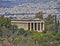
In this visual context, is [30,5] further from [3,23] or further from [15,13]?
[3,23]

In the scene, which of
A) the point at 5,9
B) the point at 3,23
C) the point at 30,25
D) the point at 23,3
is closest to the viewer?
the point at 3,23

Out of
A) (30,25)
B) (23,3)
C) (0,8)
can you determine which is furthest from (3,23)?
(23,3)

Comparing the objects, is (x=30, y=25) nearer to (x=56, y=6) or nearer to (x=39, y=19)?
(x=39, y=19)

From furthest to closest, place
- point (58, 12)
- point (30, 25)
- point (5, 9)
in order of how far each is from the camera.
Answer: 1. point (5, 9)
2. point (58, 12)
3. point (30, 25)

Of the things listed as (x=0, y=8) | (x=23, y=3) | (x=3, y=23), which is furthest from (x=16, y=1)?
(x=3, y=23)

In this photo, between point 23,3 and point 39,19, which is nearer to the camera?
point 39,19

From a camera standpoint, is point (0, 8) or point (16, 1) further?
point (16, 1)

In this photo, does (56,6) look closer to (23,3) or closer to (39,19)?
(23,3)

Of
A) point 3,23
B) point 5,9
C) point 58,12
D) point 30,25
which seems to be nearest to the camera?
point 3,23
